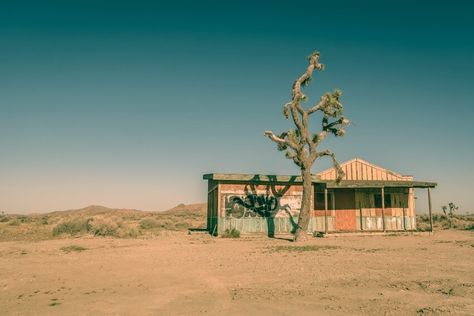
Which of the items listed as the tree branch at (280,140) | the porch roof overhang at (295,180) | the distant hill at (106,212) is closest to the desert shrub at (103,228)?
the porch roof overhang at (295,180)

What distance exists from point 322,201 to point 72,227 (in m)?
15.9

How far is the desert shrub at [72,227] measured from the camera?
2263 centimetres

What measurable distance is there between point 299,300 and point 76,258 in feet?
29.1

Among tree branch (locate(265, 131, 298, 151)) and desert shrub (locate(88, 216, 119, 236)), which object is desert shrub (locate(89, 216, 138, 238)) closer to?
desert shrub (locate(88, 216, 119, 236))

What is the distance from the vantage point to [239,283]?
8.47m

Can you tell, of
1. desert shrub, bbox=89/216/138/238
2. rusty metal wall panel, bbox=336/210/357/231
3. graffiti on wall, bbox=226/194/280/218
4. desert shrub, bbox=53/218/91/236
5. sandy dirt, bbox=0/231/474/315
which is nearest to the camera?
sandy dirt, bbox=0/231/474/315

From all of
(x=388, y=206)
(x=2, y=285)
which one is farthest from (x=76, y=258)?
(x=388, y=206)

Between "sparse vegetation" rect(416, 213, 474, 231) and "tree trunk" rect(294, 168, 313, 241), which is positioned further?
"sparse vegetation" rect(416, 213, 474, 231)

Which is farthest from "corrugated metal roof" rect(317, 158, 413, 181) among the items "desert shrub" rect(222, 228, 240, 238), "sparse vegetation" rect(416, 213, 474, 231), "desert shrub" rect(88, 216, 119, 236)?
"desert shrub" rect(88, 216, 119, 236)

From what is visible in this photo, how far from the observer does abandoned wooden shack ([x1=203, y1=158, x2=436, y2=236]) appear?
21.6 meters

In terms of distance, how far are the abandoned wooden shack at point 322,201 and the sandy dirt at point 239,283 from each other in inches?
311

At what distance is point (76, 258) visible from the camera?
12.7 meters

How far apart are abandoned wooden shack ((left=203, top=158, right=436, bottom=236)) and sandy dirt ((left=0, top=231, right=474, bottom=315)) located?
7895mm

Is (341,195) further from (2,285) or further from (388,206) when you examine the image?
(2,285)
